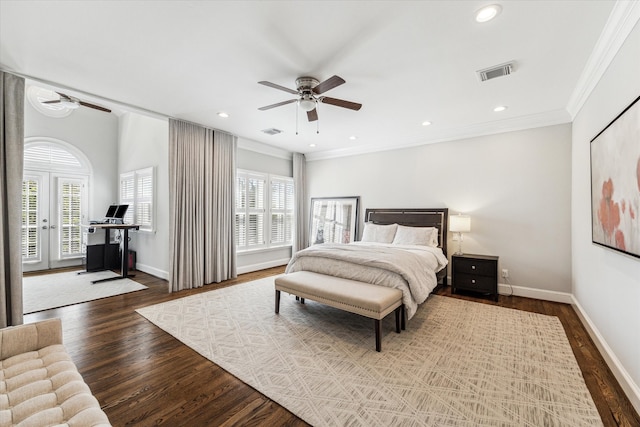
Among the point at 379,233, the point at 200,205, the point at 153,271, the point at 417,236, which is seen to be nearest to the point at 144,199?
the point at 153,271

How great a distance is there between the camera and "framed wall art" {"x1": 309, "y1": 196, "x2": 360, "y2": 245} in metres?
6.11

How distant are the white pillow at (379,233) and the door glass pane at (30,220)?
7064 millimetres

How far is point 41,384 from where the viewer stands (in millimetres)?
1371

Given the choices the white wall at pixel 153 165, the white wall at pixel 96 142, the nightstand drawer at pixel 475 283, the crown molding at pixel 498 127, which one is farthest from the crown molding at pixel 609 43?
the white wall at pixel 96 142

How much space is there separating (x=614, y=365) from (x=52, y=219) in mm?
9326

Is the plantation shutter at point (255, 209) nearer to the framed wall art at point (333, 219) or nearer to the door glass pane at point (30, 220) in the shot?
the framed wall art at point (333, 219)

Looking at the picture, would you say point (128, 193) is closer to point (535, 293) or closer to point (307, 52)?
point (307, 52)

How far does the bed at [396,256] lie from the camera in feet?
9.96

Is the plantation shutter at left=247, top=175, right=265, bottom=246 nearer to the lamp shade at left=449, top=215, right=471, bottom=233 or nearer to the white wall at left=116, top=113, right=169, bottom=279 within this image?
the white wall at left=116, top=113, right=169, bottom=279

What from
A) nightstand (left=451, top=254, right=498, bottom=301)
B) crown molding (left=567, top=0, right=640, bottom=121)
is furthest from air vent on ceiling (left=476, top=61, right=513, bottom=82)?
nightstand (left=451, top=254, right=498, bottom=301)

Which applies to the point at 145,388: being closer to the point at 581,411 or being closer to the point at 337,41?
the point at 581,411

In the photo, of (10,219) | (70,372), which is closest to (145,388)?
(70,372)

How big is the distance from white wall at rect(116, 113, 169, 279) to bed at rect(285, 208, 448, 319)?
9.56 feet

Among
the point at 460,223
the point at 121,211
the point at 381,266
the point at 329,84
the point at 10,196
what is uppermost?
the point at 329,84
